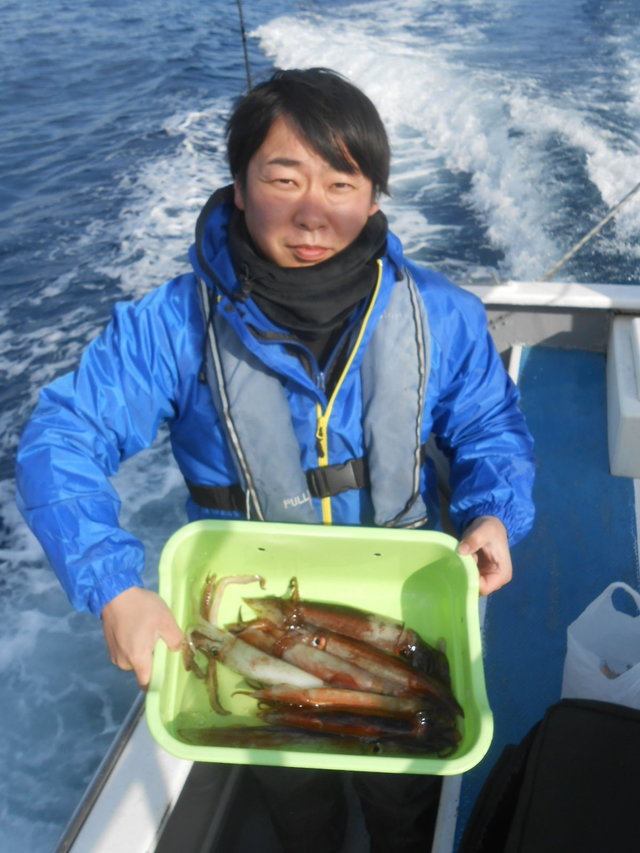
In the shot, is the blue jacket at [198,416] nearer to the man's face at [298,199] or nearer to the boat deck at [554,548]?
the man's face at [298,199]

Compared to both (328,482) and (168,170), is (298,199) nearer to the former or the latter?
(328,482)

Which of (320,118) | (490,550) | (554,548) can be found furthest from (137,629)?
(554,548)

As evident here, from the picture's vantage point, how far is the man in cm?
168

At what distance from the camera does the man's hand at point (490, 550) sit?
1833mm

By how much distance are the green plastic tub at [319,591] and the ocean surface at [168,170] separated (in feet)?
6.61

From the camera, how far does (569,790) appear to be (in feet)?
4.83

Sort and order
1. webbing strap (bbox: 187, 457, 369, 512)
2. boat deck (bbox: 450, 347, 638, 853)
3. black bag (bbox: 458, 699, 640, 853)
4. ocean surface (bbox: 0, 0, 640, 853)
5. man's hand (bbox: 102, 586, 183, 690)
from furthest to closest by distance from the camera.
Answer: ocean surface (bbox: 0, 0, 640, 853) → boat deck (bbox: 450, 347, 638, 853) → webbing strap (bbox: 187, 457, 369, 512) → man's hand (bbox: 102, 586, 183, 690) → black bag (bbox: 458, 699, 640, 853)

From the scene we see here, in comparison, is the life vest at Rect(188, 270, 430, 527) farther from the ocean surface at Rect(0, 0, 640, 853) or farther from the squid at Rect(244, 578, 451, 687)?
the ocean surface at Rect(0, 0, 640, 853)

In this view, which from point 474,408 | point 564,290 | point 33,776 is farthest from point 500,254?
point 33,776

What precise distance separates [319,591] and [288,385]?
567mm

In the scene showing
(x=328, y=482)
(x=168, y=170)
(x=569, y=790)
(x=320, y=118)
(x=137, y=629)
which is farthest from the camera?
(x=168, y=170)

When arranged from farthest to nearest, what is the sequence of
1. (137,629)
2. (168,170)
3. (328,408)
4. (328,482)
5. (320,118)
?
(168,170), (328,482), (328,408), (320,118), (137,629)

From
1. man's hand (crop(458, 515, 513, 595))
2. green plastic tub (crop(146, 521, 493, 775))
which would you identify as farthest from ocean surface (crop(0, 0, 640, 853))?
man's hand (crop(458, 515, 513, 595))

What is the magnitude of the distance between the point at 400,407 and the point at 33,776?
2.69 m
